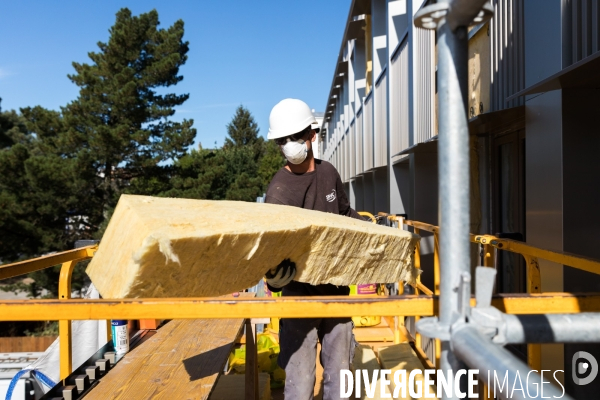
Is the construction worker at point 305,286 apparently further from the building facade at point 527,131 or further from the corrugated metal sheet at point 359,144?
the corrugated metal sheet at point 359,144

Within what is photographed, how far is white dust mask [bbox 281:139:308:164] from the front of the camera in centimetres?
347

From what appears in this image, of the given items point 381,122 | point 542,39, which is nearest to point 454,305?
point 542,39

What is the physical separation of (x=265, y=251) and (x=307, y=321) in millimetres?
1421

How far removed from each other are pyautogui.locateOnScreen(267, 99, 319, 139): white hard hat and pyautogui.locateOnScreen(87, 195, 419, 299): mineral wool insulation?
4.37ft

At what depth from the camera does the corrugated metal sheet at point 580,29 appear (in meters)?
2.92

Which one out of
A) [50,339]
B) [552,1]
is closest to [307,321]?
[552,1]

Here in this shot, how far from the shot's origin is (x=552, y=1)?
3.36m

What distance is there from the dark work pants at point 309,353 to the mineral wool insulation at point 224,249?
103 centimetres

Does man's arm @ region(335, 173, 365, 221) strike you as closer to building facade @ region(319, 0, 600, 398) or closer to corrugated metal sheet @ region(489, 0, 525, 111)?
building facade @ region(319, 0, 600, 398)

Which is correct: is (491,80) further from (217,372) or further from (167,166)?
(167,166)

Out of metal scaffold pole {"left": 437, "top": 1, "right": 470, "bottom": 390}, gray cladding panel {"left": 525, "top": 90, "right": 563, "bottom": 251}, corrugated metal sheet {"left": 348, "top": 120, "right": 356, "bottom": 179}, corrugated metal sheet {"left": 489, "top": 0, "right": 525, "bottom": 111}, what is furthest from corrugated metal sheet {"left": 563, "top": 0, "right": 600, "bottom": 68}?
corrugated metal sheet {"left": 348, "top": 120, "right": 356, "bottom": 179}

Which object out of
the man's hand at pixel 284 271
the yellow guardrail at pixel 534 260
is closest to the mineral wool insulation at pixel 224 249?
the man's hand at pixel 284 271

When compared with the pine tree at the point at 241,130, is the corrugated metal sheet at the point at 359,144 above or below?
below

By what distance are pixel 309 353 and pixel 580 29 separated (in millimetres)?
2428
